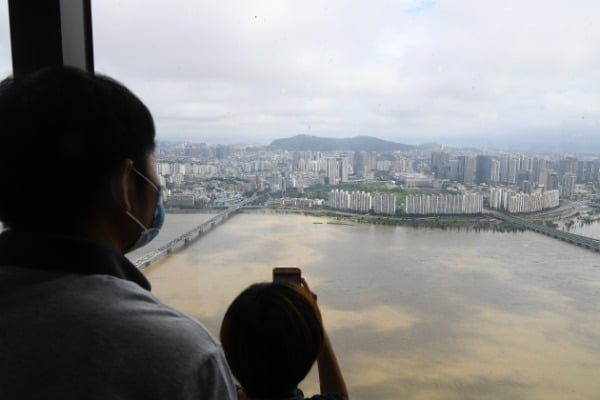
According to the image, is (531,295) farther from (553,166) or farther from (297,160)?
(297,160)

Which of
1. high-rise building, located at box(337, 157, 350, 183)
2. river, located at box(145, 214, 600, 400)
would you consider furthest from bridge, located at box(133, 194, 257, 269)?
high-rise building, located at box(337, 157, 350, 183)

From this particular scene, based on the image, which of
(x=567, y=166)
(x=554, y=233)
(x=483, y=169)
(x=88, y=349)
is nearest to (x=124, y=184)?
(x=88, y=349)

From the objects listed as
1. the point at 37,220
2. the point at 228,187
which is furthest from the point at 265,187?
the point at 37,220

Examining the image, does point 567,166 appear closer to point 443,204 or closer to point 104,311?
point 443,204

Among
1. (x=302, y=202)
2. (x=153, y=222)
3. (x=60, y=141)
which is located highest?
(x=60, y=141)

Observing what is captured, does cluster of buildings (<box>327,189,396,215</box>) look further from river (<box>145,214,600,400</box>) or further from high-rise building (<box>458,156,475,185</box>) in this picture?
Answer: high-rise building (<box>458,156,475,185</box>)

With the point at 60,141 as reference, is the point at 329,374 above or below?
below
